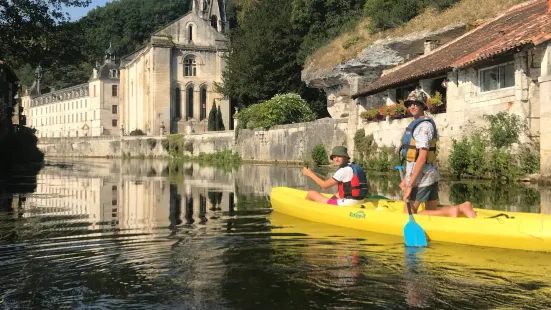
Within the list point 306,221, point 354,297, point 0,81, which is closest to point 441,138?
point 306,221

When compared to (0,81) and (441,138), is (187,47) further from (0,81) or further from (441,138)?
(441,138)

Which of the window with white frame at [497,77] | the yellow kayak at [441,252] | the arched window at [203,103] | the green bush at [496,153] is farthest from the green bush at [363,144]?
the arched window at [203,103]

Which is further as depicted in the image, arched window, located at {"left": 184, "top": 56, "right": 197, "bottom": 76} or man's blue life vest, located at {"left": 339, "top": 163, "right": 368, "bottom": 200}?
arched window, located at {"left": 184, "top": 56, "right": 197, "bottom": 76}

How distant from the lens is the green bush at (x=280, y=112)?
3856 centimetres

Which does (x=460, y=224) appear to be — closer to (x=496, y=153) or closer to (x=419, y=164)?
(x=419, y=164)

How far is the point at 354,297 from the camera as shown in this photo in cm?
515

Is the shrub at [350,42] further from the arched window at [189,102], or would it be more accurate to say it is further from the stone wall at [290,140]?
the arched window at [189,102]

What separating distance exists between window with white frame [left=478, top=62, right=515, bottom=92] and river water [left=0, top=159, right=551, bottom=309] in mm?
7683

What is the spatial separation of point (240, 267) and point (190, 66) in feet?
201

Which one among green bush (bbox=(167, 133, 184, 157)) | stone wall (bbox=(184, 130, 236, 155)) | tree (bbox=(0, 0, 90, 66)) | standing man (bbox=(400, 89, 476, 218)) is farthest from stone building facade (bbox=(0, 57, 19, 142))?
standing man (bbox=(400, 89, 476, 218))

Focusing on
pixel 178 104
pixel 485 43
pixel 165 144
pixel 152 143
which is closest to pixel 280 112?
pixel 485 43

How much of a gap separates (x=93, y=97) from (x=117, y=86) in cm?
390

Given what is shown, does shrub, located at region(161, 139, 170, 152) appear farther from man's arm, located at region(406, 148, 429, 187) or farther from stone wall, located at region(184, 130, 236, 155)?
man's arm, located at region(406, 148, 429, 187)

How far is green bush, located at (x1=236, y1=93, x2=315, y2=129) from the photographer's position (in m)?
38.6
